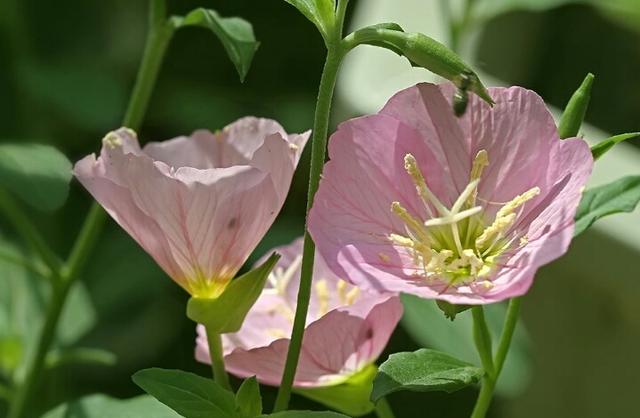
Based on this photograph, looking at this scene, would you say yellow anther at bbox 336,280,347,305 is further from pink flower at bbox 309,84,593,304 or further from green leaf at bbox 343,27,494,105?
green leaf at bbox 343,27,494,105

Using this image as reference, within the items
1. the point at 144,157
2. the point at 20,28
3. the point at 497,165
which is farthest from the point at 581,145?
the point at 20,28

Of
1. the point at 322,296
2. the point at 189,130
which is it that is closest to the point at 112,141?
the point at 322,296

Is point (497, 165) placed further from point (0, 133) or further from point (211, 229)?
point (0, 133)

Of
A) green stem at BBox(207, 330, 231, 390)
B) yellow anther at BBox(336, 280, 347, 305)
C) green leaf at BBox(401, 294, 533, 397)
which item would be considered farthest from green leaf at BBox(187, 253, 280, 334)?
green leaf at BBox(401, 294, 533, 397)

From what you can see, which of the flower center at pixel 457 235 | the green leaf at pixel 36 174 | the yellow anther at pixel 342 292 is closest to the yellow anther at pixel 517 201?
the flower center at pixel 457 235

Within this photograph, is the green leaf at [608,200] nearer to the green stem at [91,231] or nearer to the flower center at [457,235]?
the flower center at [457,235]

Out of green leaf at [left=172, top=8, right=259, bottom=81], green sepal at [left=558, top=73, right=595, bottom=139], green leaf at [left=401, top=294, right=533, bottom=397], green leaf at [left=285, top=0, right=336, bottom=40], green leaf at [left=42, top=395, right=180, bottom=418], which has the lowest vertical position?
green leaf at [left=401, top=294, right=533, bottom=397]
